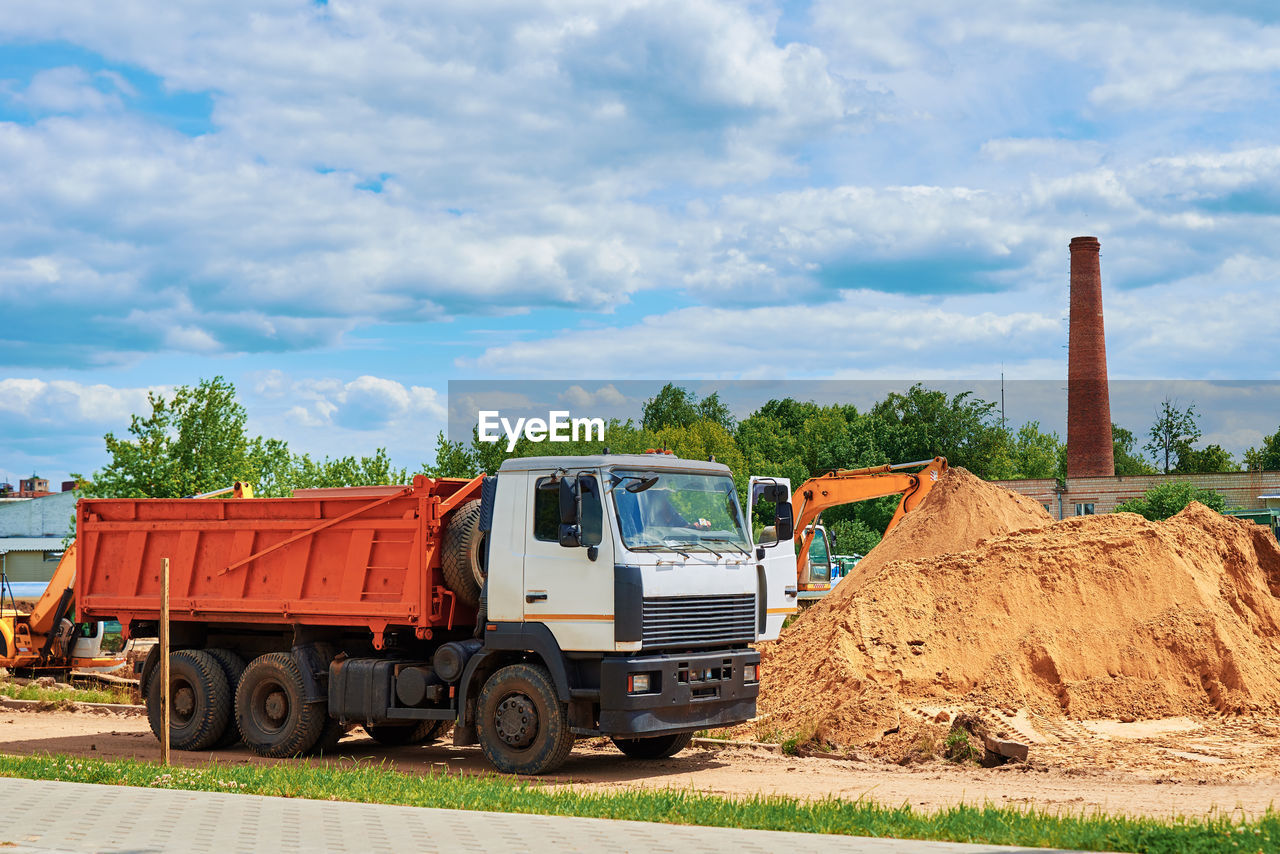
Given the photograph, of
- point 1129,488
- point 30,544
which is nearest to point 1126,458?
point 1129,488

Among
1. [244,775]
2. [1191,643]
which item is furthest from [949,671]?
[244,775]

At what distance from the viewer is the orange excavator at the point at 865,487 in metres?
26.9

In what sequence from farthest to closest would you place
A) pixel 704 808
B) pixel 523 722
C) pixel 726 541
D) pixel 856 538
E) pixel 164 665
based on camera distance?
pixel 856 538
pixel 726 541
pixel 523 722
pixel 164 665
pixel 704 808

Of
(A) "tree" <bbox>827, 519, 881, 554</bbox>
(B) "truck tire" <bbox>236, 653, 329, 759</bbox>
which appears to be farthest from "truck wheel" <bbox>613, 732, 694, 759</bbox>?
(A) "tree" <bbox>827, 519, 881, 554</bbox>

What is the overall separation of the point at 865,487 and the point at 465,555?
15309mm

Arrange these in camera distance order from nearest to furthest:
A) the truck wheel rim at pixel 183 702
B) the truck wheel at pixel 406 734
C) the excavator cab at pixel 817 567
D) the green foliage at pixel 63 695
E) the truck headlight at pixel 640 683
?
the truck headlight at pixel 640 683 → the truck wheel rim at pixel 183 702 → the truck wheel at pixel 406 734 → the green foliage at pixel 63 695 → the excavator cab at pixel 817 567

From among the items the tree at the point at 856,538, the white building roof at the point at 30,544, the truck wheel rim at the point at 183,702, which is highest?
the tree at the point at 856,538

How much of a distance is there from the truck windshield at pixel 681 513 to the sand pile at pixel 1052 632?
3511 millimetres

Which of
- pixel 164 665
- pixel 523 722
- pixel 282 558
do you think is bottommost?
pixel 523 722

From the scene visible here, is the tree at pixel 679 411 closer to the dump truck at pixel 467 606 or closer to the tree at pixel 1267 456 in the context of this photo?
the tree at pixel 1267 456

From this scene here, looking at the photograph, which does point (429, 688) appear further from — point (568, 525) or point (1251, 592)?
point (1251, 592)

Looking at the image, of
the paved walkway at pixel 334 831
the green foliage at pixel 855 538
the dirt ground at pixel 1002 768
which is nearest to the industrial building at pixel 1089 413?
the green foliage at pixel 855 538

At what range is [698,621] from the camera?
1313cm

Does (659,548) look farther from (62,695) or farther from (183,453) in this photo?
(183,453)
